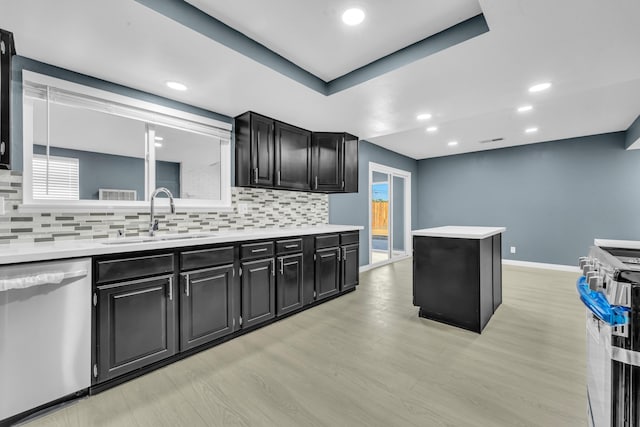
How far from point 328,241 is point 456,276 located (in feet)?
4.82

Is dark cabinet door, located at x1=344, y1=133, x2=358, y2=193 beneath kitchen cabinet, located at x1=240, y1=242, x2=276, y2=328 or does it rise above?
above

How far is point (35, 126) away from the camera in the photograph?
203 centimetres

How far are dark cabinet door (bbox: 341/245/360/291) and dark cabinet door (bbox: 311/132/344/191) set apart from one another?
Result: 93cm

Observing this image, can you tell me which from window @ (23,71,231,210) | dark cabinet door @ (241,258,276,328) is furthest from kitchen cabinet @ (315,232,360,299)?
window @ (23,71,231,210)

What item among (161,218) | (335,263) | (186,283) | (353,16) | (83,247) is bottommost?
(335,263)

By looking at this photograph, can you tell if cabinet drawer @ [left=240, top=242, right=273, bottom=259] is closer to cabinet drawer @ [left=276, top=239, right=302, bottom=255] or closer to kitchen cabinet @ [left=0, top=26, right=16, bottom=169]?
cabinet drawer @ [left=276, top=239, right=302, bottom=255]

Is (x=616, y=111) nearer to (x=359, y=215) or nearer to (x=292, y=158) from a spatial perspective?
(x=359, y=215)

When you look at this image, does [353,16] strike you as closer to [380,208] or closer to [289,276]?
[289,276]

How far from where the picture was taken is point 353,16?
6.05 feet

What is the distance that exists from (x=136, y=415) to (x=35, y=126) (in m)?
2.17

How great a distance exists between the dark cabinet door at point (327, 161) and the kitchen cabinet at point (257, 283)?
1.48 meters

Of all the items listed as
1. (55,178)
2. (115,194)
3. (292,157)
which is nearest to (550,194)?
(292,157)

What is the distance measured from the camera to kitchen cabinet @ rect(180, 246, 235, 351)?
2.07 m

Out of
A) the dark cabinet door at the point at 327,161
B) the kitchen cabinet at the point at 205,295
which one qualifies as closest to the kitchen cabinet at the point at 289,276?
the kitchen cabinet at the point at 205,295
